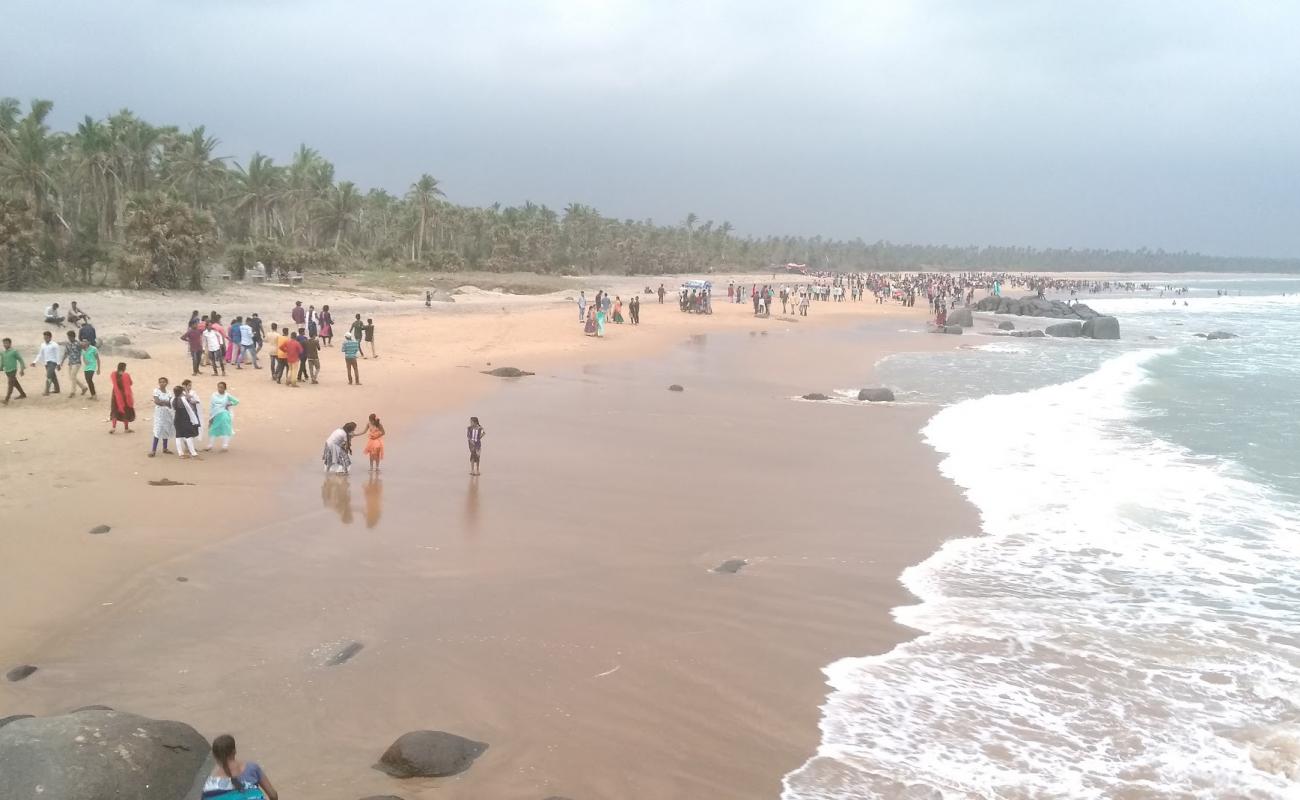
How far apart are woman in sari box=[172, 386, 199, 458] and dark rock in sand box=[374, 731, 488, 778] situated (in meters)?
8.99

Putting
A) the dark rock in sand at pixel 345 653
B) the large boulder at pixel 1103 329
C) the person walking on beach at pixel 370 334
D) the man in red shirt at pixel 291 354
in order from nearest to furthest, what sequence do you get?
the dark rock in sand at pixel 345 653
the man in red shirt at pixel 291 354
the person walking on beach at pixel 370 334
the large boulder at pixel 1103 329

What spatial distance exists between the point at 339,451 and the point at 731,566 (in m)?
6.19

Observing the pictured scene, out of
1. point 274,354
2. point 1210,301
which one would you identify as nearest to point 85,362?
point 274,354

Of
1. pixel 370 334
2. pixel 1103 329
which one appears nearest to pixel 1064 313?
pixel 1103 329

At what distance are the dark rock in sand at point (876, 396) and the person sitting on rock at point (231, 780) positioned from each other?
736 inches

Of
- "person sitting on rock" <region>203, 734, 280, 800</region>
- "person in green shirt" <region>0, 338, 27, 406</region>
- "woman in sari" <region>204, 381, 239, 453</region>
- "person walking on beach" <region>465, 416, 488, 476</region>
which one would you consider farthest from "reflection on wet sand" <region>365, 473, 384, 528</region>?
"person in green shirt" <region>0, 338, 27, 406</region>

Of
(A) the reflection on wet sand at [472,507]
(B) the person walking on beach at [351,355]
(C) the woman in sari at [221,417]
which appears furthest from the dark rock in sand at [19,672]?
(B) the person walking on beach at [351,355]

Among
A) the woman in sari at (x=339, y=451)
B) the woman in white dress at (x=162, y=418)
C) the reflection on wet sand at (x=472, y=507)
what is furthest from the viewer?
the woman in white dress at (x=162, y=418)

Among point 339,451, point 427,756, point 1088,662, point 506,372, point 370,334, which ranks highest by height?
point 370,334

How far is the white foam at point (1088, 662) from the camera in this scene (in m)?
6.20

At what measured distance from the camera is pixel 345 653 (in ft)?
24.1

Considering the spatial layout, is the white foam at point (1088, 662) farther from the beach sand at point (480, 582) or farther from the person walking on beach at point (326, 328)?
the person walking on beach at point (326, 328)

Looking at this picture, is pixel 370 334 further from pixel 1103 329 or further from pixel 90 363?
pixel 1103 329

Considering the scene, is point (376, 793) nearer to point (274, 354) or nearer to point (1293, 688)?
point (1293, 688)
